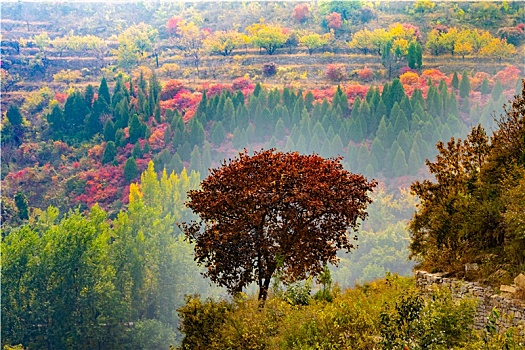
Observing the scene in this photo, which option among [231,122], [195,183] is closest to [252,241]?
[195,183]

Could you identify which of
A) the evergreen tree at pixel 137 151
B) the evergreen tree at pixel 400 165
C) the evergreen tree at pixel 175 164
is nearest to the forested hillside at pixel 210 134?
the evergreen tree at pixel 400 165

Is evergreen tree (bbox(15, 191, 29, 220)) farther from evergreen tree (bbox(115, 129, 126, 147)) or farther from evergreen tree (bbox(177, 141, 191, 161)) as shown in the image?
evergreen tree (bbox(177, 141, 191, 161))

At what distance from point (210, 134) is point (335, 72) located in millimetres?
16906

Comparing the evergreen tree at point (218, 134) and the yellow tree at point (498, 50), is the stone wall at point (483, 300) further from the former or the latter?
the yellow tree at point (498, 50)

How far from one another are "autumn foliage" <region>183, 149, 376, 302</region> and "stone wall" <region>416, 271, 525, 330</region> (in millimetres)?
2759

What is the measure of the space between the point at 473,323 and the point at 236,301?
478 centimetres

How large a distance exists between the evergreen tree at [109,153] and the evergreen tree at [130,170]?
11.9ft

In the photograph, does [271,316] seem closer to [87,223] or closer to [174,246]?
[87,223]

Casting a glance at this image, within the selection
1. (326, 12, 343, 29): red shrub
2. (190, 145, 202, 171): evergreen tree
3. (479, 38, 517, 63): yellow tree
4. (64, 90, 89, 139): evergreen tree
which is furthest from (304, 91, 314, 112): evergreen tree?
(326, 12, 343, 29): red shrub

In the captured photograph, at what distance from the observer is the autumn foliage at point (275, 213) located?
16672mm

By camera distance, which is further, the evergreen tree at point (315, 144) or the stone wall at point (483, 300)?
the evergreen tree at point (315, 144)

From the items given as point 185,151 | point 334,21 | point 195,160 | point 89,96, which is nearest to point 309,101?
point 185,151

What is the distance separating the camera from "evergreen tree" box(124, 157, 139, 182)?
71375mm

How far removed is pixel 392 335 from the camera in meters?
11.0
